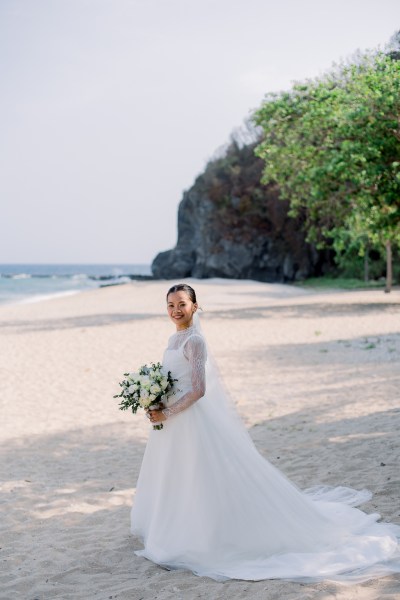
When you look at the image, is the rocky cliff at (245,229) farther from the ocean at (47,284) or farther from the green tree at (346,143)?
the green tree at (346,143)

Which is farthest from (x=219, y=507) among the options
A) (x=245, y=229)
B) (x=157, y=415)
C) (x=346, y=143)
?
(x=245, y=229)

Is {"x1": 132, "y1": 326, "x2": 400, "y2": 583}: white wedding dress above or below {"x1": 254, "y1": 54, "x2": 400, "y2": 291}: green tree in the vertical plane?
below

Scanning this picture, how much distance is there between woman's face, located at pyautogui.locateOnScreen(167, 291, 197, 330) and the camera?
4633 millimetres

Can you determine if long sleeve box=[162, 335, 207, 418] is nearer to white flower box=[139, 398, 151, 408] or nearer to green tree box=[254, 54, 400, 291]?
white flower box=[139, 398, 151, 408]

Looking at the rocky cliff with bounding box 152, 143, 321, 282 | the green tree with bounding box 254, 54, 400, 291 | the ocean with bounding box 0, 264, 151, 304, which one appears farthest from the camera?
the ocean with bounding box 0, 264, 151, 304

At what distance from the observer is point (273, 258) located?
4788 centimetres

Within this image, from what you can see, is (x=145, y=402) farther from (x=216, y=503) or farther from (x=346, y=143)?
(x=346, y=143)

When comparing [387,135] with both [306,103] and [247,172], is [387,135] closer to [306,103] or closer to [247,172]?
[306,103]

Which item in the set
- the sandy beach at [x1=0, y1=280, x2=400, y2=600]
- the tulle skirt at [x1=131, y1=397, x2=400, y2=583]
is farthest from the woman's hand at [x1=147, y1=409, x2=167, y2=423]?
the sandy beach at [x1=0, y1=280, x2=400, y2=600]

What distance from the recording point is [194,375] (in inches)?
180

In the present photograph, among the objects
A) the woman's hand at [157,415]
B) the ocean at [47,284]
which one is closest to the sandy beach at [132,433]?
the woman's hand at [157,415]

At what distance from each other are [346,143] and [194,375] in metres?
14.6

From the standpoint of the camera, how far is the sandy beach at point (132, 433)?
446cm

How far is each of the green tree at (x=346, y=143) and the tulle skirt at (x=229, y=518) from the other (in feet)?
46.2
